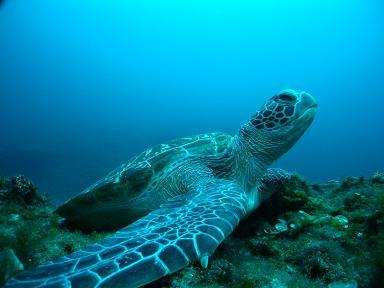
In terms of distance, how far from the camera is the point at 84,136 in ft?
143

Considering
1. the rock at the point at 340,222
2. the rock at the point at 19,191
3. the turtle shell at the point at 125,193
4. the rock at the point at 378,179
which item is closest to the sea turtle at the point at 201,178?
the turtle shell at the point at 125,193

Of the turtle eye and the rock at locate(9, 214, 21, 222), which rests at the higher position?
the turtle eye

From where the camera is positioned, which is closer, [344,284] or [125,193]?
[344,284]

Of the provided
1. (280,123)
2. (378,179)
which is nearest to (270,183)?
(280,123)

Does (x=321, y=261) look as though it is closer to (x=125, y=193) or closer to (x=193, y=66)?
(x=125, y=193)

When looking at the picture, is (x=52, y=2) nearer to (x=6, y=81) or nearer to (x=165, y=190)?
(x=6, y=81)

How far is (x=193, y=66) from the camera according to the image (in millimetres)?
84812

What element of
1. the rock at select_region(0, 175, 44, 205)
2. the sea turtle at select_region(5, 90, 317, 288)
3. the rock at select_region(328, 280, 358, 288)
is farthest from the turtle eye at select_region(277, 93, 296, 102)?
the rock at select_region(0, 175, 44, 205)

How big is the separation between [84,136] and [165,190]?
43.0m

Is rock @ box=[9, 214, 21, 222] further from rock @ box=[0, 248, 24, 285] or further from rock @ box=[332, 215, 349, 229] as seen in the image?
rock @ box=[332, 215, 349, 229]

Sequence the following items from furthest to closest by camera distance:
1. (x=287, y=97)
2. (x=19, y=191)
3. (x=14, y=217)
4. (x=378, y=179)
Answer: (x=19, y=191) → (x=378, y=179) → (x=14, y=217) → (x=287, y=97)

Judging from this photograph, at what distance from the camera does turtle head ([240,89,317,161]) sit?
140 inches

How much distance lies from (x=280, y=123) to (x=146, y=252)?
2573mm

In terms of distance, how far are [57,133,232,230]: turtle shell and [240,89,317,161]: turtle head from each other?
1.66ft
